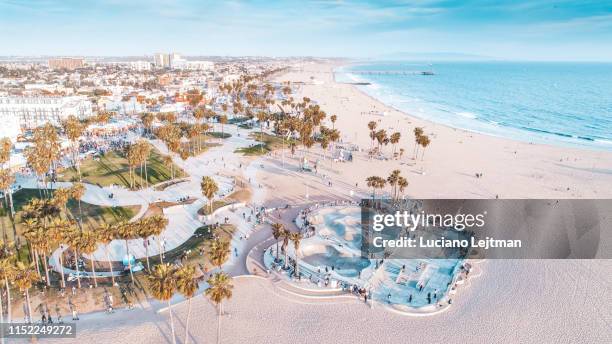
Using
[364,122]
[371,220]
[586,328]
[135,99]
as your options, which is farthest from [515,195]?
[135,99]

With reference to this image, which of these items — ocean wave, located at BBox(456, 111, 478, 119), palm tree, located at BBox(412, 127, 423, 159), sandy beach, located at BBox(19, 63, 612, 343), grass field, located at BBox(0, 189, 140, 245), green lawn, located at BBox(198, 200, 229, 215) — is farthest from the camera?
ocean wave, located at BBox(456, 111, 478, 119)

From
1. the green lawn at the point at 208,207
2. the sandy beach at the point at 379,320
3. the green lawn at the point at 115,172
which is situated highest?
the green lawn at the point at 115,172

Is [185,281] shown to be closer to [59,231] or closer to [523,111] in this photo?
[59,231]

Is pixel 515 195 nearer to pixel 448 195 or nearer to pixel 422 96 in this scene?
pixel 448 195

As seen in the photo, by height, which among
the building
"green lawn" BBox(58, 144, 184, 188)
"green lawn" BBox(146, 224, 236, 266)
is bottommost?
"green lawn" BBox(146, 224, 236, 266)

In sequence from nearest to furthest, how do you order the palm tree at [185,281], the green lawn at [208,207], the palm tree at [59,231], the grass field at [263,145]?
the palm tree at [185,281] → the palm tree at [59,231] → the green lawn at [208,207] → the grass field at [263,145]

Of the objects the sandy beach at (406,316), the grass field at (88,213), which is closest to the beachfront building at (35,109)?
the grass field at (88,213)

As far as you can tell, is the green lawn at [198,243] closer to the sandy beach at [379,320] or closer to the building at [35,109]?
the sandy beach at [379,320]

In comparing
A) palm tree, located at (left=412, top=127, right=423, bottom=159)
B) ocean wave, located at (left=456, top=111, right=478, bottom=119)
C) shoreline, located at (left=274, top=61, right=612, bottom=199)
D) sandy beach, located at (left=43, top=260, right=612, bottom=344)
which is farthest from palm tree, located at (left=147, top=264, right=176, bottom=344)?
ocean wave, located at (left=456, top=111, right=478, bottom=119)

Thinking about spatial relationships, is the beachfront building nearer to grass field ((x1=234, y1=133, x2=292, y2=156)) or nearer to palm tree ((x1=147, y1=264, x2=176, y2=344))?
grass field ((x1=234, y1=133, x2=292, y2=156))
